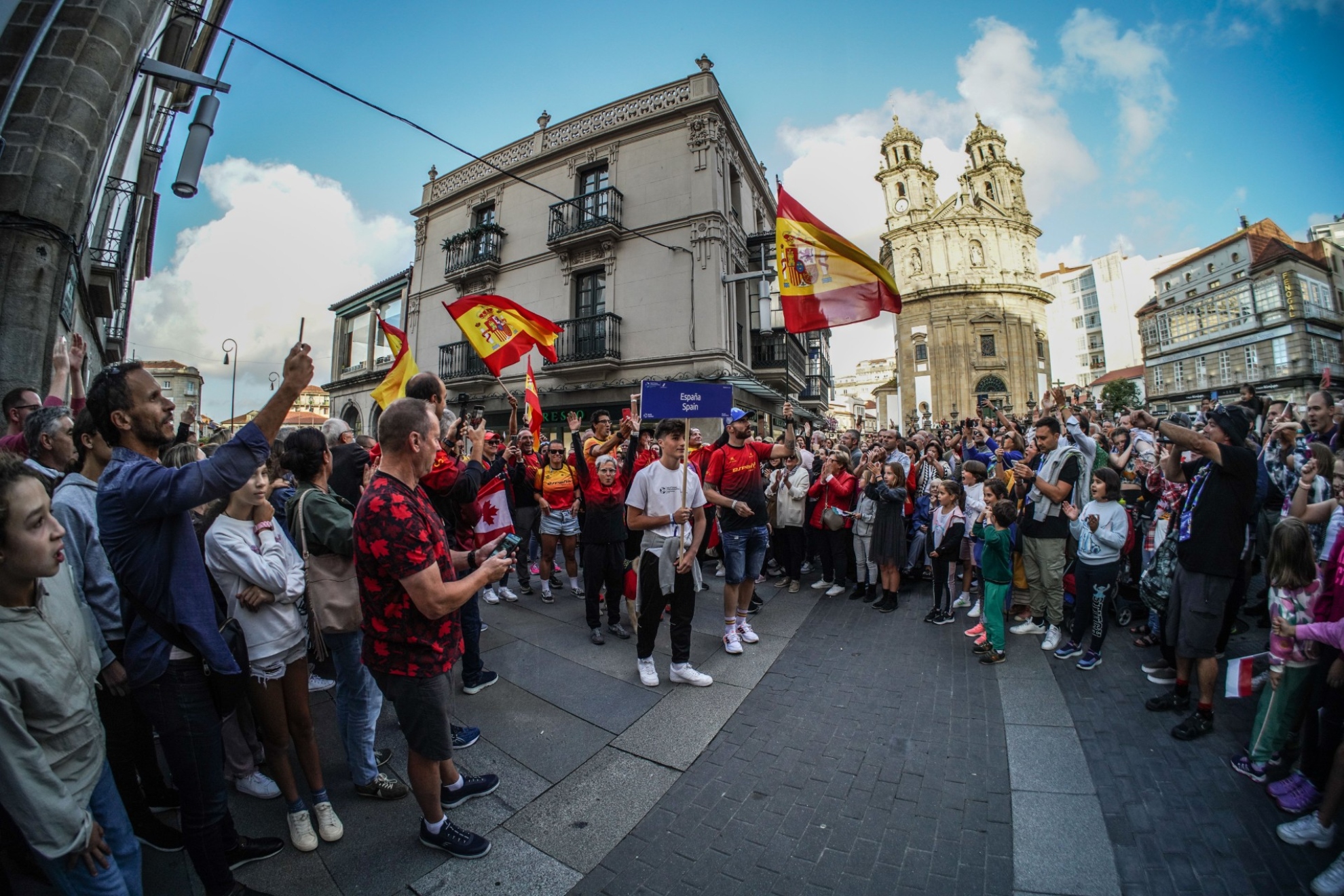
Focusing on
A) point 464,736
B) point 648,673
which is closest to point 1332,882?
point 648,673

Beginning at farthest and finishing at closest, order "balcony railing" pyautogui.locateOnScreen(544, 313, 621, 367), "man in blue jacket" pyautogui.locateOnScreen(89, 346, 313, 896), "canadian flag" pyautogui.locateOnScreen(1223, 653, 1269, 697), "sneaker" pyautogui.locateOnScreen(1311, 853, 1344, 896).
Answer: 1. "balcony railing" pyautogui.locateOnScreen(544, 313, 621, 367)
2. "canadian flag" pyautogui.locateOnScreen(1223, 653, 1269, 697)
3. "sneaker" pyautogui.locateOnScreen(1311, 853, 1344, 896)
4. "man in blue jacket" pyautogui.locateOnScreen(89, 346, 313, 896)

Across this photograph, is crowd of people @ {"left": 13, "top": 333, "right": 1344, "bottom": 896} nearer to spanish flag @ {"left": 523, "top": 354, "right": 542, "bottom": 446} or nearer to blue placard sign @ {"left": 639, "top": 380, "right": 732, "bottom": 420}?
blue placard sign @ {"left": 639, "top": 380, "right": 732, "bottom": 420}

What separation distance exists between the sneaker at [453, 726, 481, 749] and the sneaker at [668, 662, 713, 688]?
1547 mm

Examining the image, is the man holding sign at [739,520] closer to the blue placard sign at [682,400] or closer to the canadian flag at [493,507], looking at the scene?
the blue placard sign at [682,400]

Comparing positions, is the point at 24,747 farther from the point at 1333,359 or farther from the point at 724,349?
the point at 1333,359

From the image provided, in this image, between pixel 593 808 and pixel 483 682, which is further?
pixel 483 682

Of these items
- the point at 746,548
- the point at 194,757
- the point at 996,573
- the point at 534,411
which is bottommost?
the point at 194,757

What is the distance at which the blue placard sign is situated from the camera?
5.39 m

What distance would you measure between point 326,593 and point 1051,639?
5.84 m

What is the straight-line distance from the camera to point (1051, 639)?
193 inches

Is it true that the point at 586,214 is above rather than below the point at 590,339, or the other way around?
above

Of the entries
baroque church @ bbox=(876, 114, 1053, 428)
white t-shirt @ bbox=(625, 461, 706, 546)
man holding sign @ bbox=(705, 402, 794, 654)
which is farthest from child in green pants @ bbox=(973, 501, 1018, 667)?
baroque church @ bbox=(876, 114, 1053, 428)

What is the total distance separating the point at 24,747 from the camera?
152 cm

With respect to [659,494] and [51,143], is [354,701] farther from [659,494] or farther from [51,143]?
[51,143]
